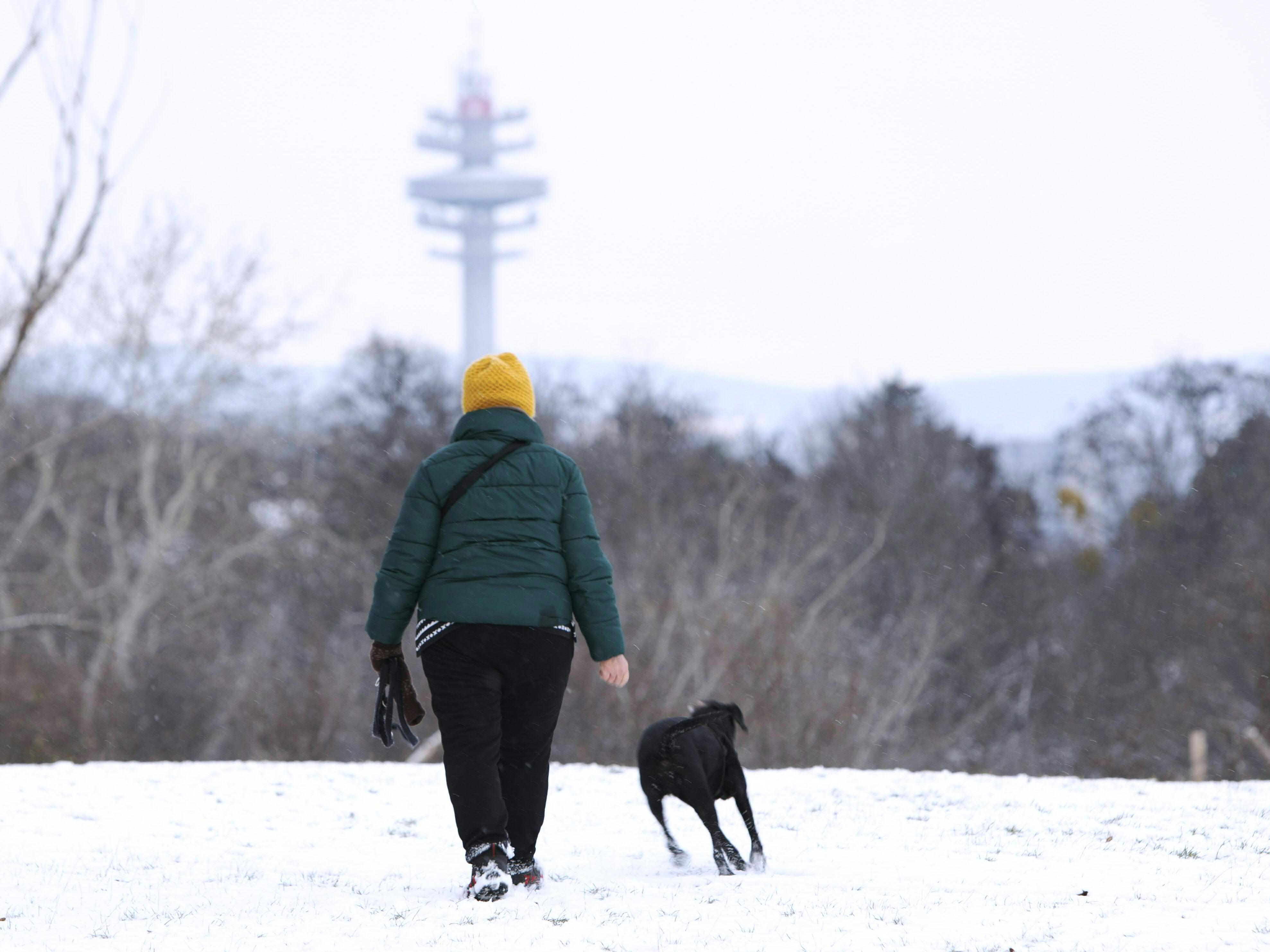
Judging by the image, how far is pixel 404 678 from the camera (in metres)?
4.49

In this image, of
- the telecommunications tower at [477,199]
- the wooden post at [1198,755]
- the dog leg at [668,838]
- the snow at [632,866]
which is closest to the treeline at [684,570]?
the wooden post at [1198,755]

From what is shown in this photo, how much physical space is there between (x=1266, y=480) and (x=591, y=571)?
35.7m

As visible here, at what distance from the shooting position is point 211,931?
3.93m

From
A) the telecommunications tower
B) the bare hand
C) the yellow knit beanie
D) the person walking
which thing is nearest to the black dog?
the bare hand

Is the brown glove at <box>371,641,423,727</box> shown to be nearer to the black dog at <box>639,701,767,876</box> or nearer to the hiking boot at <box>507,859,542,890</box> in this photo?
the hiking boot at <box>507,859,542,890</box>

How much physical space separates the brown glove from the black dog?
83cm

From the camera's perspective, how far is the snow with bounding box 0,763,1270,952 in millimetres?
3865

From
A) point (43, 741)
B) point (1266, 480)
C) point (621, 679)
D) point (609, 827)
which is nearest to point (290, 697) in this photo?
point (43, 741)

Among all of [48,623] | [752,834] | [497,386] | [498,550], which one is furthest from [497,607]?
[48,623]

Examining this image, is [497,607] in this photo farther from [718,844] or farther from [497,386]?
[718,844]

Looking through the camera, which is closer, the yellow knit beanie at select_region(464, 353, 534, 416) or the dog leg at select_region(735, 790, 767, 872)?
the yellow knit beanie at select_region(464, 353, 534, 416)

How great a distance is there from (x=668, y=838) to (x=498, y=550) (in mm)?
1472

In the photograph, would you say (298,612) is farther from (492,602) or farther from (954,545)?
(492,602)

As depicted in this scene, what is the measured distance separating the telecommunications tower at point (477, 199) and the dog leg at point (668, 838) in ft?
438
